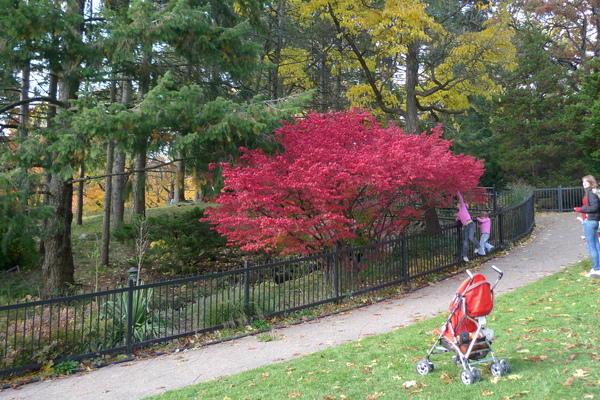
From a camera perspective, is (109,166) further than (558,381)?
Yes

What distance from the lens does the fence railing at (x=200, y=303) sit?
254 inches

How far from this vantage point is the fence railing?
254 inches

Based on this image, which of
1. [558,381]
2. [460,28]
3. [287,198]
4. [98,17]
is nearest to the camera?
[558,381]

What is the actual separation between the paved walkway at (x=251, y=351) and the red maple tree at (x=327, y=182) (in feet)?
5.59

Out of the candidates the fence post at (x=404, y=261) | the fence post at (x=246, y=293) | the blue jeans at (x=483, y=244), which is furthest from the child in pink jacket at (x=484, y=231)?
the fence post at (x=246, y=293)

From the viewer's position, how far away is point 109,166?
18.2m

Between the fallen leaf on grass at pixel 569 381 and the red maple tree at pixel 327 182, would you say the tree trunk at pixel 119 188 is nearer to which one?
the red maple tree at pixel 327 182

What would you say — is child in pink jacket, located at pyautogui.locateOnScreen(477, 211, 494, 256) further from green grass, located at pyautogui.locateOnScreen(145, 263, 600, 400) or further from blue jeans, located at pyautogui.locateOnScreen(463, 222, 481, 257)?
green grass, located at pyautogui.locateOnScreen(145, 263, 600, 400)

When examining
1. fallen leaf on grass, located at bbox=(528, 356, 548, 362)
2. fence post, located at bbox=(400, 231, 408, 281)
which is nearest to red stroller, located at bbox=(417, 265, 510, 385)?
fallen leaf on grass, located at bbox=(528, 356, 548, 362)

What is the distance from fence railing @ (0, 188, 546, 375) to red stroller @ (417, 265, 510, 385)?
382cm

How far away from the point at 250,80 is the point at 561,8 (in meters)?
22.6

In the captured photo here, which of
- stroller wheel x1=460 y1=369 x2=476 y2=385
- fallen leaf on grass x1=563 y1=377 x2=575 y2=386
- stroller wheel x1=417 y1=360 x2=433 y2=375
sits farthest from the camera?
stroller wheel x1=417 y1=360 x2=433 y2=375

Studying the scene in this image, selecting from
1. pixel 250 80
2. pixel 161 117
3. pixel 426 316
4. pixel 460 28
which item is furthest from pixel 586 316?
pixel 460 28

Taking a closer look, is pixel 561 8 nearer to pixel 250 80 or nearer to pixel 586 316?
pixel 250 80
